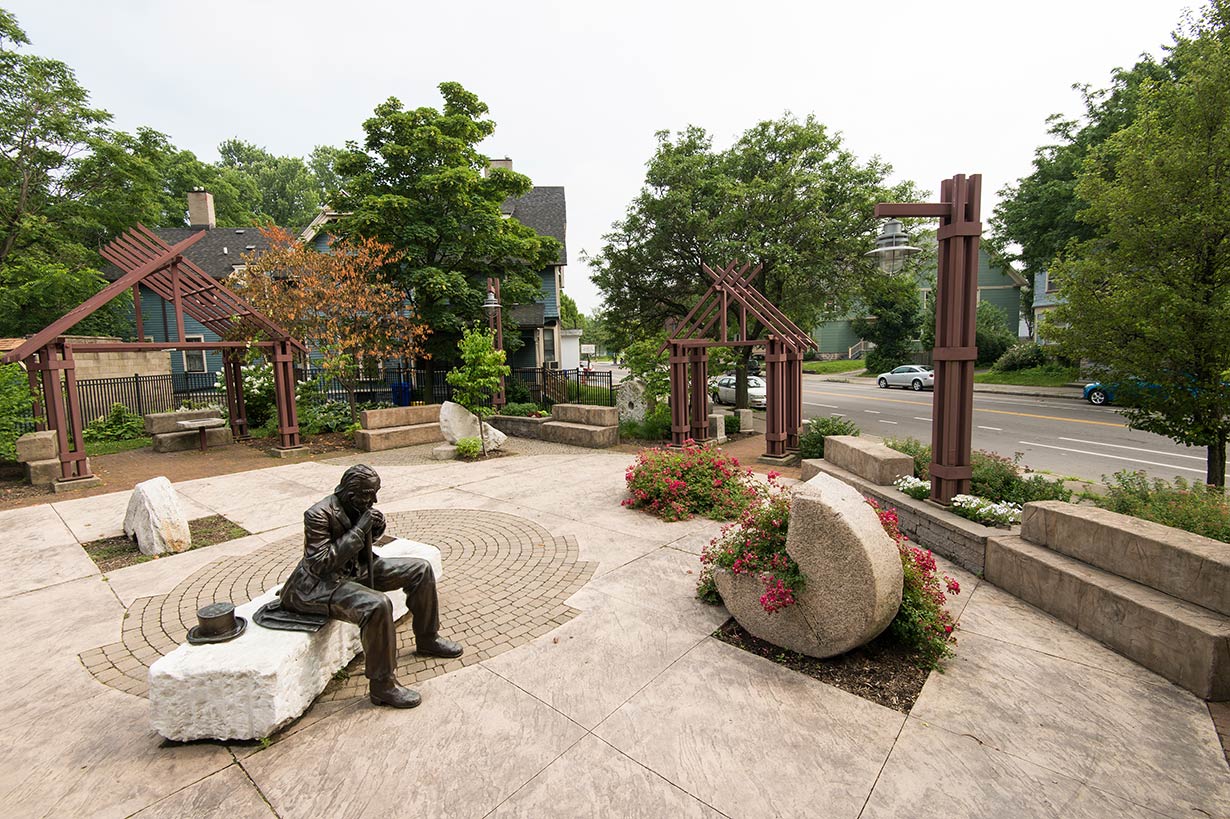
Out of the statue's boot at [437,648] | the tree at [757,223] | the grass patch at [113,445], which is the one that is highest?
the tree at [757,223]

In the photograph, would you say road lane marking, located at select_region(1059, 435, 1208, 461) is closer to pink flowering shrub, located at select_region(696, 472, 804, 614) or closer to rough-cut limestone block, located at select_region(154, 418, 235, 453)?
pink flowering shrub, located at select_region(696, 472, 804, 614)

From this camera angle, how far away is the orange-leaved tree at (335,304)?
12.8m

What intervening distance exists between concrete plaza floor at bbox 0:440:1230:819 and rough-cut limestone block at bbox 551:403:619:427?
8.58 metres

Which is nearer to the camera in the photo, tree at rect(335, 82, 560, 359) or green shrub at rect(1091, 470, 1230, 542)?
green shrub at rect(1091, 470, 1230, 542)

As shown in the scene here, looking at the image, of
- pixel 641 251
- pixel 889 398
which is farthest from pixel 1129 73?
pixel 641 251

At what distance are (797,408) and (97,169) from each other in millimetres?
28604

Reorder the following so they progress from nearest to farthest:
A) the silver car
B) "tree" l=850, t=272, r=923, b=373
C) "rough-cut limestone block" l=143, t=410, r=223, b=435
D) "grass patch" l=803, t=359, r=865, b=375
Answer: "rough-cut limestone block" l=143, t=410, r=223, b=435, the silver car, "tree" l=850, t=272, r=923, b=373, "grass patch" l=803, t=359, r=865, b=375

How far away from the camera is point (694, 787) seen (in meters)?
2.56

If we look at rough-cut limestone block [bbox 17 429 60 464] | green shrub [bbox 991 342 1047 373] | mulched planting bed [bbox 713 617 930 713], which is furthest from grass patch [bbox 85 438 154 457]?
green shrub [bbox 991 342 1047 373]

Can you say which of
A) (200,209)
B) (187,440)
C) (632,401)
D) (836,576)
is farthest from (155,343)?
(200,209)

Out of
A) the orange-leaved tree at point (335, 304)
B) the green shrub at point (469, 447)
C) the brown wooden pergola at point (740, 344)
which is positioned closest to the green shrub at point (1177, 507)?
the brown wooden pergola at point (740, 344)

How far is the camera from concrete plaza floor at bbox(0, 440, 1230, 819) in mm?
2492

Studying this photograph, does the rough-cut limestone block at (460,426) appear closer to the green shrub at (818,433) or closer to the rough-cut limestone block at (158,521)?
the rough-cut limestone block at (158,521)

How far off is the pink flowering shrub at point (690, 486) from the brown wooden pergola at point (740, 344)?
3662 millimetres
